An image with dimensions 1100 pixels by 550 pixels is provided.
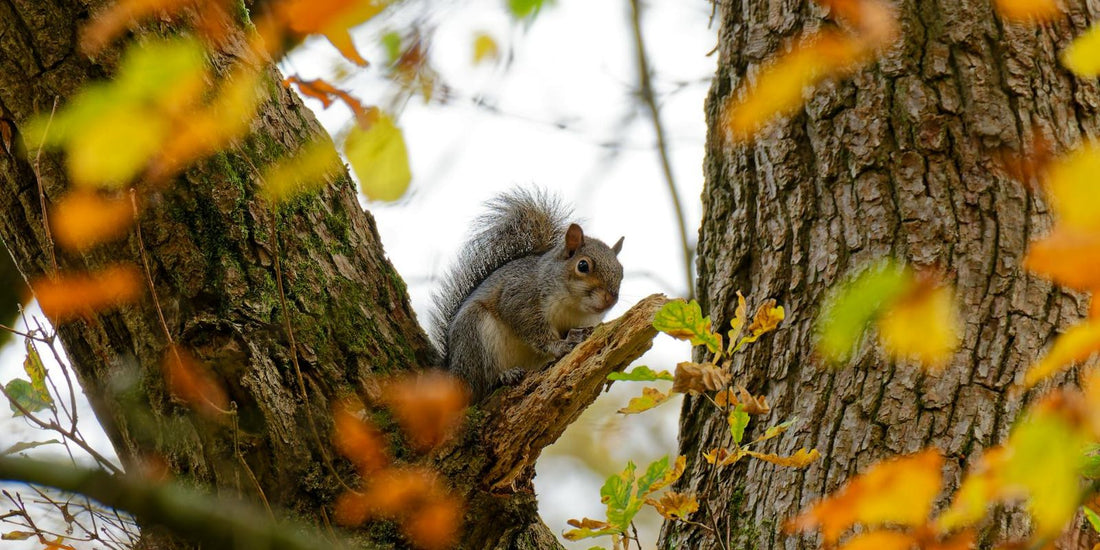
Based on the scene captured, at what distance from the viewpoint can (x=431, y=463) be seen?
245 centimetres

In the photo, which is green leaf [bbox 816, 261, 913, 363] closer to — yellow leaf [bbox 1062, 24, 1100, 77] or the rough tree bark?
the rough tree bark

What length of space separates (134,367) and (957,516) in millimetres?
2074

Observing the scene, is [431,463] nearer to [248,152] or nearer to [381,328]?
[381,328]

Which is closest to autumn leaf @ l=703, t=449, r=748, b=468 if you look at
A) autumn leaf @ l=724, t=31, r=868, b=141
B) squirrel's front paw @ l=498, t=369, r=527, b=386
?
squirrel's front paw @ l=498, t=369, r=527, b=386

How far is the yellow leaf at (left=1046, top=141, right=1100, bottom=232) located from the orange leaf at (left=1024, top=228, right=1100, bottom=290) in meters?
0.08

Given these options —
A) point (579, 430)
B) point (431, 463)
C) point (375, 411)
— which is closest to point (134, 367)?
point (375, 411)

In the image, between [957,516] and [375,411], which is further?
[375,411]

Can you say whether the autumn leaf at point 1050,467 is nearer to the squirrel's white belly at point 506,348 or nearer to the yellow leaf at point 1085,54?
the yellow leaf at point 1085,54

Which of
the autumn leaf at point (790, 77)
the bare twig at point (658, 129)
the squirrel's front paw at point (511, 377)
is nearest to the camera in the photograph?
the autumn leaf at point (790, 77)

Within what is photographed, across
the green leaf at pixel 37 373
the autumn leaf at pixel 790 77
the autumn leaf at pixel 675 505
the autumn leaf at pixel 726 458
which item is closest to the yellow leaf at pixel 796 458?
the autumn leaf at pixel 726 458

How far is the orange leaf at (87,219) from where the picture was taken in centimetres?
Answer: 224

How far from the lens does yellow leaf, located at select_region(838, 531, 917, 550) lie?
7.71 ft

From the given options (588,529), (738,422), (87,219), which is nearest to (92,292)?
(87,219)

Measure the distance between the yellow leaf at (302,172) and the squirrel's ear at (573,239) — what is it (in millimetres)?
1555
